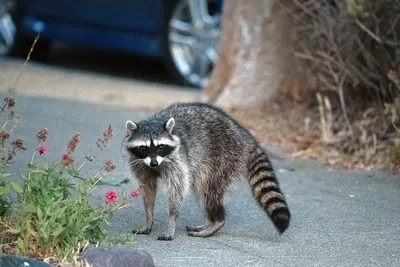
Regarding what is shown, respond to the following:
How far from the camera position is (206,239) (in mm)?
6871

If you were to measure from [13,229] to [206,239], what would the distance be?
4.98 ft

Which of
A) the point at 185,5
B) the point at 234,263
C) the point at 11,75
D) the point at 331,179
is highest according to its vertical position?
the point at 185,5

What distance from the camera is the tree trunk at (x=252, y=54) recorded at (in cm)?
1059

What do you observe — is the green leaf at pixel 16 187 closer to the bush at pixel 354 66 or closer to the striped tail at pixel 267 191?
the striped tail at pixel 267 191

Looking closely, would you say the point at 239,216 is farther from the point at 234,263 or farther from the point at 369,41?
the point at 369,41

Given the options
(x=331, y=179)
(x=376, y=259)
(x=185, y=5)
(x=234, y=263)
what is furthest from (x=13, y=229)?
(x=185, y=5)

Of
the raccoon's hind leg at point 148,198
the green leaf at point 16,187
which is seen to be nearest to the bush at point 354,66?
the raccoon's hind leg at point 148,198

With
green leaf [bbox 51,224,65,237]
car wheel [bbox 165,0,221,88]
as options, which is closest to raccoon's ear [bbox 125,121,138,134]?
green leaf [bbox 51,224,65,237]

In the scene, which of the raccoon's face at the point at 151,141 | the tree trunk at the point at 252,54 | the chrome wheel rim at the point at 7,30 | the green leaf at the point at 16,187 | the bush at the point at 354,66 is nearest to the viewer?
the green leaf at the point at 16,187

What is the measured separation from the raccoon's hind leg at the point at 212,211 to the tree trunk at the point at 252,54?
11.9 ft

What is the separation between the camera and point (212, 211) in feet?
22.9

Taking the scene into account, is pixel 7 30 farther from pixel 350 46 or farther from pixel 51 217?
pixel 51 217

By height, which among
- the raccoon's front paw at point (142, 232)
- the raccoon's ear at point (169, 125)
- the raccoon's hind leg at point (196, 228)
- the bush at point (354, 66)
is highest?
the bush at point (354, 66)

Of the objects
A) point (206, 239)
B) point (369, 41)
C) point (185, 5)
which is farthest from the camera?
point (185, 5)
